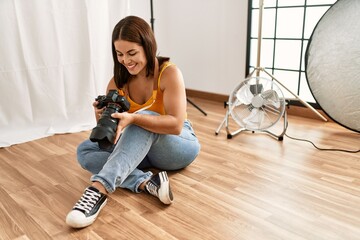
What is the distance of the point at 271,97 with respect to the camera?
6.37ft

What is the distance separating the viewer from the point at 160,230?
1.15 meters

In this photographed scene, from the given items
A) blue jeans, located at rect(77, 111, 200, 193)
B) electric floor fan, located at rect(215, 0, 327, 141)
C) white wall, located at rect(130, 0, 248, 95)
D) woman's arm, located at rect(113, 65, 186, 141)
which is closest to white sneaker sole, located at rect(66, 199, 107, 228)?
blue jeans, located at rect(77, 111, 200, 193)

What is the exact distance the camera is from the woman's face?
130 centimetres

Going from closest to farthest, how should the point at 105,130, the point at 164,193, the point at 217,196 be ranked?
the point at 105,130 < the point at 164,193 < the point at 217,196

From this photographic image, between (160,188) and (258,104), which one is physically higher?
(258,104)

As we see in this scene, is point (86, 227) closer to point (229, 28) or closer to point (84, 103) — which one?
point (84, 103)

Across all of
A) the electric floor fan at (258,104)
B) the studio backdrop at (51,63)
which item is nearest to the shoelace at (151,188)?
the electric floor fan at (258,104)

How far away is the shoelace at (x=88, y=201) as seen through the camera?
1.19 metres

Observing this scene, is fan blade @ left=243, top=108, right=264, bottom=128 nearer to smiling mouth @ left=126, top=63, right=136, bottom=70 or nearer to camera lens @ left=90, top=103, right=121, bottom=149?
smiling mouth @ left=126, top=63, right=136, bottom=70

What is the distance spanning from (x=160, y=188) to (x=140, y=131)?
0.24 meters

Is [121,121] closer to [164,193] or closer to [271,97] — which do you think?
[164,193]

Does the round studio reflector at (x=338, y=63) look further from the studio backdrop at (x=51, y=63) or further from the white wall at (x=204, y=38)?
the studio backdrop at (x=51, y=63)

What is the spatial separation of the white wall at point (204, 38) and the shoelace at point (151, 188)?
1829 mm

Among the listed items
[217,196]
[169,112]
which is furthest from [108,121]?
[217,196]
